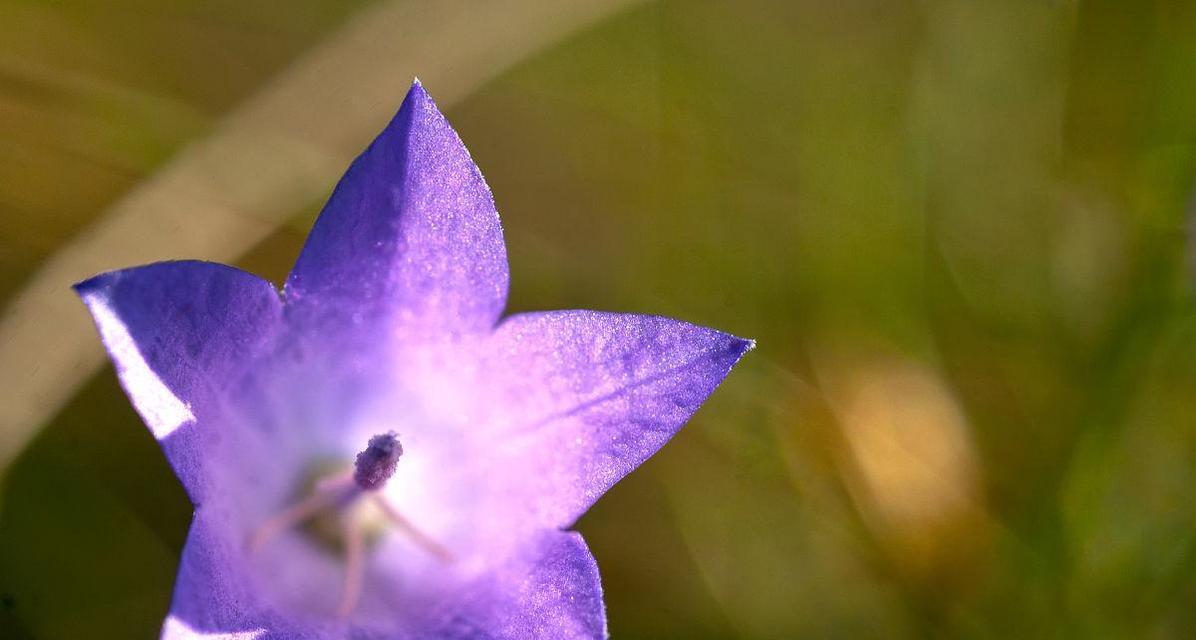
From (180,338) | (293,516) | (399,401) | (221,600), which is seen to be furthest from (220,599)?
(399,401)

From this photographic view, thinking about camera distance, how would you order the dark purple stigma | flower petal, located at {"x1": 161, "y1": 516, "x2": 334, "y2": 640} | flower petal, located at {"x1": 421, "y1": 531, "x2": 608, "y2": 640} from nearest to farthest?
1. flower petal, located at {"x1": 161, "y1": 516, "x2": 334, "y2": 640}
2. flower petal, located at {"x1": 421, "y1": 531, "x2": 608, "y2": 640}
3. the dark purple stigma

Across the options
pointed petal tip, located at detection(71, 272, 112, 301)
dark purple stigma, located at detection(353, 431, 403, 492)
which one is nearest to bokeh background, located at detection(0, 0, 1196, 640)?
dark purple stigma, located at detection(353, 431, 403, 492)

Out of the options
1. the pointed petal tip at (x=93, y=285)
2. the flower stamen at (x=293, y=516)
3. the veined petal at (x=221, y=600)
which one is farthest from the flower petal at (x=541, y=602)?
the pointed petal tip at (x=93, y=285)

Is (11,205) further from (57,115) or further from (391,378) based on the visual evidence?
(391,378)

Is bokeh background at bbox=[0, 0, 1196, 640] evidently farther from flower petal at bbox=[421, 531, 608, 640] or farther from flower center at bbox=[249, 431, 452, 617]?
flower petal at bbox=[421, 531, 608, 640]

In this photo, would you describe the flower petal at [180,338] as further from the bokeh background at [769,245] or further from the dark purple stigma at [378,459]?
the bokeh background at [769,245]
